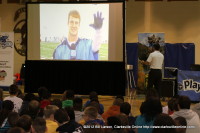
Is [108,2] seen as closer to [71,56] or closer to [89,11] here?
[89,11]

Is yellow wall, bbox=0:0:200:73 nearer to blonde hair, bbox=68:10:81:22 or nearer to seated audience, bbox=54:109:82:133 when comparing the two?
blonde hair, bbox=68:10:81:22

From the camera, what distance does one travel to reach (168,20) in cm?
1302

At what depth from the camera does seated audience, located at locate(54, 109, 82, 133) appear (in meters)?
3.86

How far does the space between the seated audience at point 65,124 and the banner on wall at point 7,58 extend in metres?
6.78

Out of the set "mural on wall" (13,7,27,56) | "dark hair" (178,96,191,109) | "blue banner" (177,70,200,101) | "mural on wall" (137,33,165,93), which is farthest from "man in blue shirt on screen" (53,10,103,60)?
"dark hair" (178,96,191,109)

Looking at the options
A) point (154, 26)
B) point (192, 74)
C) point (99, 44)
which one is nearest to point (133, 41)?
point (154, 26)

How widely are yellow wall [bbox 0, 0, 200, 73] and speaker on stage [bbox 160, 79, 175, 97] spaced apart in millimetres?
3387

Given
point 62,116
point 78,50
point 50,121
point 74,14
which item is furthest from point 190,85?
point 62,116

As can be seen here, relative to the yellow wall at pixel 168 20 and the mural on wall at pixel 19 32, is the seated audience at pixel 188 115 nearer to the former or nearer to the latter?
the yellow wall at pixel 168 20

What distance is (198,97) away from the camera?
360 inches

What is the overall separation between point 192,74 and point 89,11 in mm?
3081

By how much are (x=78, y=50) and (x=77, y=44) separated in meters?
0.16

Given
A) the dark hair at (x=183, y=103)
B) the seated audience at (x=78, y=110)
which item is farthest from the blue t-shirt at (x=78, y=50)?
the dark hair at (x=183, y=103)

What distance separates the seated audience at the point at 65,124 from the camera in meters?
3.86
